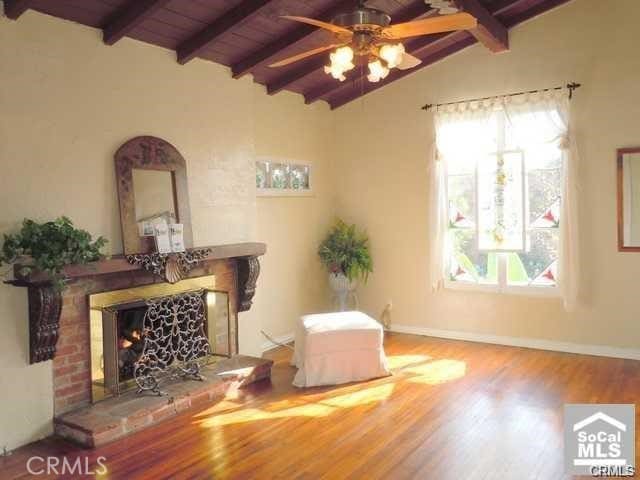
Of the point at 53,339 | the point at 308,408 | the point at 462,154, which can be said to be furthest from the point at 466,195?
the point at 53,339

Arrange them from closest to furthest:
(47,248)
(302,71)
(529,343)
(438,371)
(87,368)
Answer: (47,248)
(87,368)
(438,371)
(302,71)
(529,343)

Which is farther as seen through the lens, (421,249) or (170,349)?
(421,249)

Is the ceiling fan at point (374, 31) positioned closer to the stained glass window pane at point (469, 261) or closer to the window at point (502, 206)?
the window at point (502, 206)

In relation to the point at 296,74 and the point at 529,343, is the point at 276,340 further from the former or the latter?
A: the point at 296,74

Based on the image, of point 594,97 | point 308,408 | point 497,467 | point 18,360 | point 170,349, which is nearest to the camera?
point 497,467

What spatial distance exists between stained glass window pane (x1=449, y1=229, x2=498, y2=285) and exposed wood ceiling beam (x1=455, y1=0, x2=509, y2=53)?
5.81 feet

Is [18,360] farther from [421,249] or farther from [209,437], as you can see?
[421,249]

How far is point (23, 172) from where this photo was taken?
337 cm

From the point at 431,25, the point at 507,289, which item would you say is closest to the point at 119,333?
the point at 431,25

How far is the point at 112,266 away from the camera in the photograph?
3605 millimetres

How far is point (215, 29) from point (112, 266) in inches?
72.9

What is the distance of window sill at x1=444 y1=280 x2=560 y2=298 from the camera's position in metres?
5.21

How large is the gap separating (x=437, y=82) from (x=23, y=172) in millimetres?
3992

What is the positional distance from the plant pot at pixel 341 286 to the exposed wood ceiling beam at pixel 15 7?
147 inches
